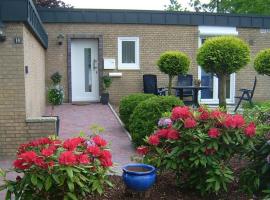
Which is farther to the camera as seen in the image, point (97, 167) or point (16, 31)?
point (16, 31)

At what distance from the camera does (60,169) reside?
366cm

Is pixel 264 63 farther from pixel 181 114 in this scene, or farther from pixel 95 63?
pixel 181 114

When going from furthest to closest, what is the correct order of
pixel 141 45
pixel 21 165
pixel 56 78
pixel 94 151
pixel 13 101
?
pixel 141 45 → pixel 56 78 → pixel 13 101 → pixel 94 151 → pixel 21 165

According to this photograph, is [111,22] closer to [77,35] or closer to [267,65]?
[77,35]

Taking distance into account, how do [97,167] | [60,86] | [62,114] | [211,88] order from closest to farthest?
[97,167]
[62,114]
[60,86]
[211,88]

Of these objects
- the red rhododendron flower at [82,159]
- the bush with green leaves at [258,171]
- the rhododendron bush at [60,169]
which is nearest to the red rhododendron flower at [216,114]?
the bush with green leaves at [258,171]

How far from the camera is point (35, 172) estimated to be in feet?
12.1

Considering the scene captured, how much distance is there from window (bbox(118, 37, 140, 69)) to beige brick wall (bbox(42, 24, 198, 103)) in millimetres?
159

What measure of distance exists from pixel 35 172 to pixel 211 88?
554 inches

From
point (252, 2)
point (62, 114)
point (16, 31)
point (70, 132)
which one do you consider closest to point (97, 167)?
point (16, 31)

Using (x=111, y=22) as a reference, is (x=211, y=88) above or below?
below

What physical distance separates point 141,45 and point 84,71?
2.38 metres

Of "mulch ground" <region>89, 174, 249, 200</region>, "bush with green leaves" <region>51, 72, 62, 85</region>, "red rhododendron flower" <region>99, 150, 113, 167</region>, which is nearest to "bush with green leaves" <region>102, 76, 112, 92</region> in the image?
"bush with green leaves" <region>51, 72, 62, 85</region>

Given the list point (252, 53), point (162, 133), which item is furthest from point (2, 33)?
point (252, 53)
